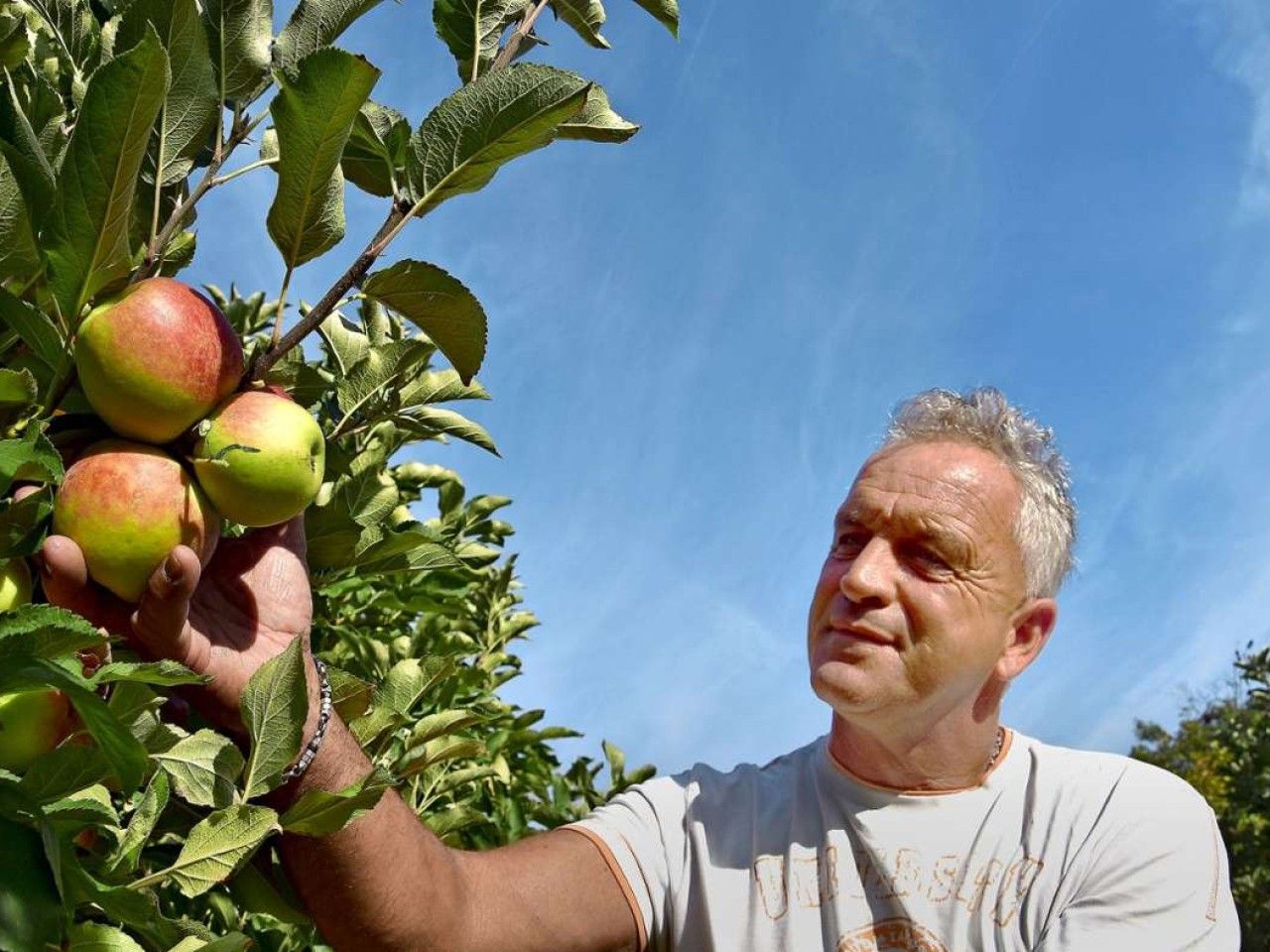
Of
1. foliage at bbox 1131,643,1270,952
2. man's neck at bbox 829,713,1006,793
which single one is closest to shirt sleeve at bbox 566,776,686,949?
man's neck at bbox 829,713,1006,793

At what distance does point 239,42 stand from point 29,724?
0.71 m

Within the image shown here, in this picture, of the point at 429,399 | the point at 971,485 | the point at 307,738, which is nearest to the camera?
the point at 307,738

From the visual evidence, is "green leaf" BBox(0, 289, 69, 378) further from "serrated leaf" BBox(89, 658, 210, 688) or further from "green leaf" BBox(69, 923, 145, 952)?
"green leaf" BBox(69, 923, 145, 952)

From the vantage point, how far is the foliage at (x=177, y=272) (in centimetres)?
88

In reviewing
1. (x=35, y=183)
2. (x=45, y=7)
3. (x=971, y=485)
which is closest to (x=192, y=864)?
(x=35, y=183)

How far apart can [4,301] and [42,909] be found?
49cm

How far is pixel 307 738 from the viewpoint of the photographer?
133cm

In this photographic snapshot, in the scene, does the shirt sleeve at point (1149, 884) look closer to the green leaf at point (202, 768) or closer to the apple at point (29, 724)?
the green leaf at point (202, 768)

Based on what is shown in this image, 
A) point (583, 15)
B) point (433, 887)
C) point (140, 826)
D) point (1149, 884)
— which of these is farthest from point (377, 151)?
point (1149, 884)

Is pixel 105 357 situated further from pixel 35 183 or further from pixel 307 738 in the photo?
pixel 307 738

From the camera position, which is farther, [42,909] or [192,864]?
[192,864]

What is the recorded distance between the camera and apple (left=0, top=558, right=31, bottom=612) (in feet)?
3.31

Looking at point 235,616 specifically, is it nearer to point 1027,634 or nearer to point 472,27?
point 472,27

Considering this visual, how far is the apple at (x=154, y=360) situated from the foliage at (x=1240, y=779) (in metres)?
8.49
